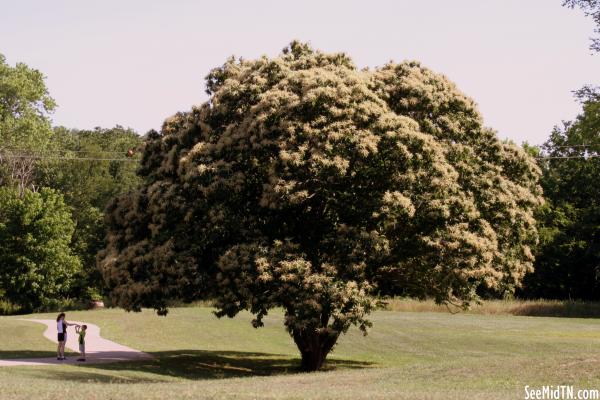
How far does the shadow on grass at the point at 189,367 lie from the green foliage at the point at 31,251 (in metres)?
39.4

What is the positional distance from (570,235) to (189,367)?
59.6 metres

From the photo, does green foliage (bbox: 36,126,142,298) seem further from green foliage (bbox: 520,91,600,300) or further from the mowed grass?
green foliage (bbox: 520,91,600,300)

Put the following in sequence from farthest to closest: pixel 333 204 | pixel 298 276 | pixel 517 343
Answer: pixel 517 343 < pixel 333 204 < pixel 298 276

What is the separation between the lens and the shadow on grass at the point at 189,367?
2959 centimetres

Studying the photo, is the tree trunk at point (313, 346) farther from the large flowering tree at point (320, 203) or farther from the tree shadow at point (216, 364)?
the tree shadow at point (216, 364)

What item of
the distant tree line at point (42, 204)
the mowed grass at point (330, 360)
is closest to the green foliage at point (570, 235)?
the mowed grass at point (330, 360)

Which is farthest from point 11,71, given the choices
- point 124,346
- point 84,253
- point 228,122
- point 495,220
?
point 495,220

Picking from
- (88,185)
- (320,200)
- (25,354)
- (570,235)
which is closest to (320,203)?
(320,200)

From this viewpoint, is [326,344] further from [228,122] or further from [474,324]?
[474,324]

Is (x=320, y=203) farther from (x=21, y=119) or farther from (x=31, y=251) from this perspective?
(x=21, y=119)

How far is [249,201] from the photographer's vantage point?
31.6 m

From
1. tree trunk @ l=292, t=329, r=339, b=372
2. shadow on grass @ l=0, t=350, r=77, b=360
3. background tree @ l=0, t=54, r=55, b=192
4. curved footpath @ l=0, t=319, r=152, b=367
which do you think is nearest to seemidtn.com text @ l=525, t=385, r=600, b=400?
tree trunk @ l=292, t=329, r=339, b=372

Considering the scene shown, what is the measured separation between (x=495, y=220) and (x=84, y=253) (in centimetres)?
6562

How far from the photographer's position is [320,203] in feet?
102
